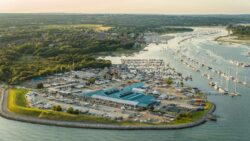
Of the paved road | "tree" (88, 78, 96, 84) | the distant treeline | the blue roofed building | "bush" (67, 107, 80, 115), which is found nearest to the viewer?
the paved road

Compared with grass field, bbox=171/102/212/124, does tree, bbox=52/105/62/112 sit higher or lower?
higher

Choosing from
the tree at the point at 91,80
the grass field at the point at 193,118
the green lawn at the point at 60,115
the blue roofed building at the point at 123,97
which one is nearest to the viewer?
the green lawn at the point at 60,115

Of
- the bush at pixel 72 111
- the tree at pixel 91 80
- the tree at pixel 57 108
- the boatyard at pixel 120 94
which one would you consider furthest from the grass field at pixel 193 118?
the tree at pixel 91 80

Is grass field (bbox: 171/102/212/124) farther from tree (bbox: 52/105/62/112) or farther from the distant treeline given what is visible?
the distant treeline

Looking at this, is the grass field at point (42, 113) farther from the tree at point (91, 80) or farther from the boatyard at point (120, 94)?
the tree at point (91, 80)

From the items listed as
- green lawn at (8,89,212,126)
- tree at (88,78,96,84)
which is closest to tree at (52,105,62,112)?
green lawn at (8,89,212,126)

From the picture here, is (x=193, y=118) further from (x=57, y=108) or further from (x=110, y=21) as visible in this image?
(x=110, y=21)

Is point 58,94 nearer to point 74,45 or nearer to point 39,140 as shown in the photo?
point 39,140

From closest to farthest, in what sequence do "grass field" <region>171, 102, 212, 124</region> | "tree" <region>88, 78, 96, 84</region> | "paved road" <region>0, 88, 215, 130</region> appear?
1. "paved road" <region>0, 88, 215, 130</region>
2. "grass field" <region>171, 102, 212, 124</region>
3. "tree" <region>88, 78, 96, 84</region>

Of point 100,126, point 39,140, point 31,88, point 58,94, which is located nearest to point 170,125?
point 100,126
